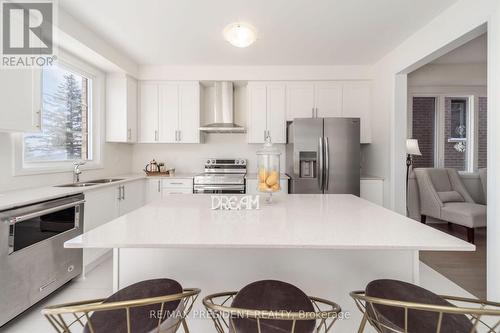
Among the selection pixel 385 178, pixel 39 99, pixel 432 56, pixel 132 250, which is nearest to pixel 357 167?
pixel 385 178

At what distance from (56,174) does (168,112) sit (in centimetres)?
178

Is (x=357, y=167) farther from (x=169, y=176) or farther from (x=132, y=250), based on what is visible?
(x=132, y=250)

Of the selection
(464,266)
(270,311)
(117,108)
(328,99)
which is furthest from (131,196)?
(464,266)

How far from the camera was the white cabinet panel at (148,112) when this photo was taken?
13.0 ft

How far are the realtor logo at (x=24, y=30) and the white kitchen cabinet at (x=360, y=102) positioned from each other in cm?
368

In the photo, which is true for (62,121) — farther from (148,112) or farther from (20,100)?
(148,112)

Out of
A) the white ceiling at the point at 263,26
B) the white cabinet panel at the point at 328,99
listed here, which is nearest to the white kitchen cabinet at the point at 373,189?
the white cabinet panel at the point at 328,99

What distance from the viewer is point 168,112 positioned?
157 inches

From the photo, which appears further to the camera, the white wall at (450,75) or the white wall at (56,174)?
the white wall at (450,75)

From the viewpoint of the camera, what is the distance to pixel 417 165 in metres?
4.33

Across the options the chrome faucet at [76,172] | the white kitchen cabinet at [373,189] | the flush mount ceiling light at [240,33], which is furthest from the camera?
the white kitchen cabinet at [373,189]

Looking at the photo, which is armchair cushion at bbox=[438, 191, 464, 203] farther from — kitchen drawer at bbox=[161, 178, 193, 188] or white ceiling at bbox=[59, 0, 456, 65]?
kitchen drawer at bbox=[161, 178, 193, 188]

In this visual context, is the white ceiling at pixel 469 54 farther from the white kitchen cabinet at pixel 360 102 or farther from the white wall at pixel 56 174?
the white wall at pixel 56 174

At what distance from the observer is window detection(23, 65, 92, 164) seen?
8.45 feet
